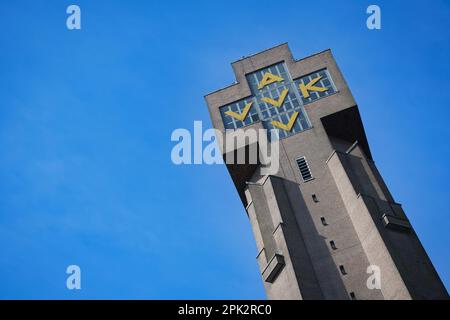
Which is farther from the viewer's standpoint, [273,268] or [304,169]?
[304,169]

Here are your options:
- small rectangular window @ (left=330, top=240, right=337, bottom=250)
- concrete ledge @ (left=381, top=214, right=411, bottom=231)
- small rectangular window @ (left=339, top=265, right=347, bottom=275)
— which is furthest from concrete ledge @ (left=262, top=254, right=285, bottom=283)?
concrete ledge @ (left=381, top=214, right=411, bottom=231)

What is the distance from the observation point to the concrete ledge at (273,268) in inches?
1410

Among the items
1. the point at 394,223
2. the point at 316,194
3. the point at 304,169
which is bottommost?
the point at 394,223

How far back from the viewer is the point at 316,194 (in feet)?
132

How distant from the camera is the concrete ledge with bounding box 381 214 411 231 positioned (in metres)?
36.1

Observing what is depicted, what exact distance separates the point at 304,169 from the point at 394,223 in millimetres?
8649

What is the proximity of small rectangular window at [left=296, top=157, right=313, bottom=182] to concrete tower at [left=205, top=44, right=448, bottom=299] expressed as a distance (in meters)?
0.08

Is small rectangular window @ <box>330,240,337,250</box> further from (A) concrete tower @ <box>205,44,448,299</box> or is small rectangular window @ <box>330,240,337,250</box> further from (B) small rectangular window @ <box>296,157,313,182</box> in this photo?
(B) small rectangular window @ <box>296,157,313,182</box>

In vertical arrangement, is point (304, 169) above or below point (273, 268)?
above

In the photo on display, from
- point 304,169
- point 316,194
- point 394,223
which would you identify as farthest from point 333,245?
point 304,169

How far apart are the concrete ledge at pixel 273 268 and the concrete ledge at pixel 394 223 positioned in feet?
24.3

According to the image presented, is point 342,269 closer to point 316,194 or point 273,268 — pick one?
point 273,268
